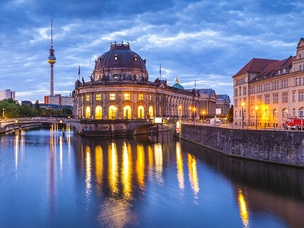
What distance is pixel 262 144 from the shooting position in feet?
144

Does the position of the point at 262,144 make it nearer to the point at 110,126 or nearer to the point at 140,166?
the point at 140,166

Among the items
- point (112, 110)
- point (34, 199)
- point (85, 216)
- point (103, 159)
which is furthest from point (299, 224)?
point (112, 110)

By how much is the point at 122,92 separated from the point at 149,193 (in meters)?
71.5

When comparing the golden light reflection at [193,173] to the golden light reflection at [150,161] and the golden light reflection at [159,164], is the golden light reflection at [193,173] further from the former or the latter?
the golden light reflection at [150,161]

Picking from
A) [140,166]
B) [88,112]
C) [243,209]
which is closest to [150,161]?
[140,166]

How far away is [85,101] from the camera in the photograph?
108 metres

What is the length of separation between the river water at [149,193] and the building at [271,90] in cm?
1457

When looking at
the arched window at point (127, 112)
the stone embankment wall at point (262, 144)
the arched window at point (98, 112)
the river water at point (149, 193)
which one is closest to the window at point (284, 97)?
the stone embankment wall at point (262, 144)

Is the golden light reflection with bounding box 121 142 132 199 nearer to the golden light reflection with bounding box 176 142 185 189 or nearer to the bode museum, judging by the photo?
the golden light reflection with bounding box 176 142 185 189

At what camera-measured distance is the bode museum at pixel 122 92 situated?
336ft

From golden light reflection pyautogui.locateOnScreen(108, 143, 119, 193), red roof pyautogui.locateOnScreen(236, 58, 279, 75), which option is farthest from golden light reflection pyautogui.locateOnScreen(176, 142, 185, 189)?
red roof pyautogui.locateOnScreen(236, 58, 279, 75)

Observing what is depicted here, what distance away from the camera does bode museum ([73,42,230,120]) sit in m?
102

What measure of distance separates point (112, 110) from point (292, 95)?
5627 cm

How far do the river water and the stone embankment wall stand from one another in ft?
4.41
